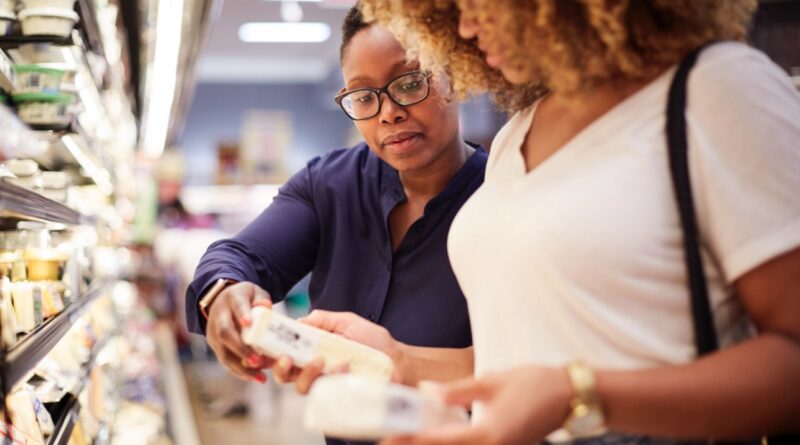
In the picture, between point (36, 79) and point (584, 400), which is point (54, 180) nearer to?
point (36, 79)

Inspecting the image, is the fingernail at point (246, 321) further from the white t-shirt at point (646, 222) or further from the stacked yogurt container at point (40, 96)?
the stacked yogurt container at point (40, 96)

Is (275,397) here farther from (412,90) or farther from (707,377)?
(707,377)

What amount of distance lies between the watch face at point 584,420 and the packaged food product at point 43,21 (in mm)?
1732

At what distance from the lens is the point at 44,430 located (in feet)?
6.22

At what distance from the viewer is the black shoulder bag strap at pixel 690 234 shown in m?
1.02

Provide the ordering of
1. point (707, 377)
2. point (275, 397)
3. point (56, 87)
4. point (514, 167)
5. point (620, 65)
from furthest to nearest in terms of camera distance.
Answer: point (275, 397)
point (56, 87)
point (514, 167)
point (620, 65)
point (707, 377)

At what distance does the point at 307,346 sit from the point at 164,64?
495 centimetres

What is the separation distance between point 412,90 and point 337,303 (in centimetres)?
56

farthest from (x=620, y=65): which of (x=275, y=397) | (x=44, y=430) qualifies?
(x=275, y=397)

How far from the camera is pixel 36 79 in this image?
2086 mm

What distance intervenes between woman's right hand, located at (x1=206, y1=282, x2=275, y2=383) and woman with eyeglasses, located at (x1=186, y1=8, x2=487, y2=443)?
54 mm

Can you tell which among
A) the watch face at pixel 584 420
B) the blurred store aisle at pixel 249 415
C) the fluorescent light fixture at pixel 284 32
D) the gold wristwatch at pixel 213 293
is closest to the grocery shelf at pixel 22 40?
the gold wristwatch at pixel 213 293

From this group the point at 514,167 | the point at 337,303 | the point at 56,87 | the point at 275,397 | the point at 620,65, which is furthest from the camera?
the point at 275,397

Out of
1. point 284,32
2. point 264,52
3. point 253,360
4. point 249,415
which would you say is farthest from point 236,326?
point 264,52
